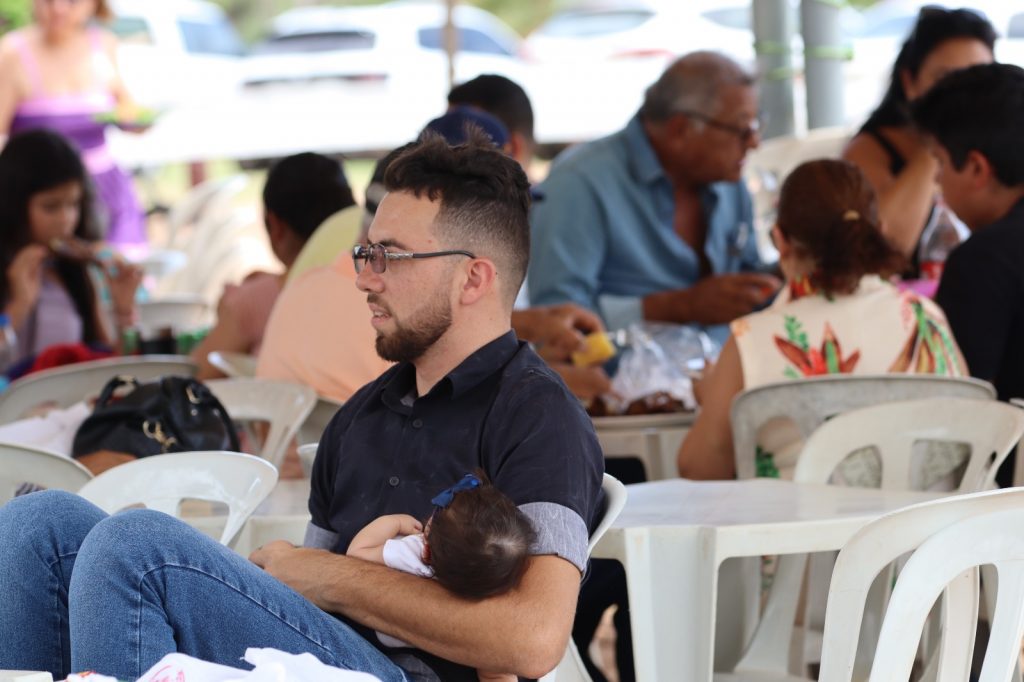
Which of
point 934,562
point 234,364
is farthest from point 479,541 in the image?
point 234,364

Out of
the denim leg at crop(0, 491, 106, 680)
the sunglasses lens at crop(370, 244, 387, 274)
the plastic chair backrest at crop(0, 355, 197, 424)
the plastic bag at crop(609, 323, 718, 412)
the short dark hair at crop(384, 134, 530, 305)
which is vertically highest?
the short dark hair at crop(384, 134, 530, 305)

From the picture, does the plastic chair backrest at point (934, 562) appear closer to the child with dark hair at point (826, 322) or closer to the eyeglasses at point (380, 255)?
the eyeglasses at point (380, 255)

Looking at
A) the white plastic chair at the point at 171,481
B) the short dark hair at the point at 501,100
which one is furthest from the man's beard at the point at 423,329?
the short dark hair at the point at 501,100

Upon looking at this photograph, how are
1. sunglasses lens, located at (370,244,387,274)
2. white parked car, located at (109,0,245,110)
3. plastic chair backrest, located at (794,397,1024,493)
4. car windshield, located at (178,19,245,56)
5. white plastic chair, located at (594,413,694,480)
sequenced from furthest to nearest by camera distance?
car windshield, located at (178,19,245,56)
white parked car, located at (109,0,245,110)
white plastic chair, located at (594,413,694,480)
plastic chair backrest, located at (794,397,1024,493)
sunglasses lens, located at (370,244,387,274)

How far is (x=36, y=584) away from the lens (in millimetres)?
2121

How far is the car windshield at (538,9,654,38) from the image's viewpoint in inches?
632

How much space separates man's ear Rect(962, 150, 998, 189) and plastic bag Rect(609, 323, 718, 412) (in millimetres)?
799

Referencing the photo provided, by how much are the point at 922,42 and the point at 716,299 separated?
116cm

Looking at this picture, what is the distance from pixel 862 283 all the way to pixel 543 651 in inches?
64.2

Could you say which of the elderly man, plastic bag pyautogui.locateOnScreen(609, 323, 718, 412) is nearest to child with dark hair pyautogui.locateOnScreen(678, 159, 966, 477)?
plastic bag pyautogui.locateOnScreen(609, 323, 718, 412)

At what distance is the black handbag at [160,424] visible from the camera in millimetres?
3064

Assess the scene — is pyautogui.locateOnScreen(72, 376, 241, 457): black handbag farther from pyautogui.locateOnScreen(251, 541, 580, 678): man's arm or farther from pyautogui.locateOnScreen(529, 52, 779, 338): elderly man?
pyautogui.locateOnScreen(529, 52, 779, 338): elderly man

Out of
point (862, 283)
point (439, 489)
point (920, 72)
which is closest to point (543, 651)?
point (439, 489)

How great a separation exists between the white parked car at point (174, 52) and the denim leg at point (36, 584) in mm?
13499
